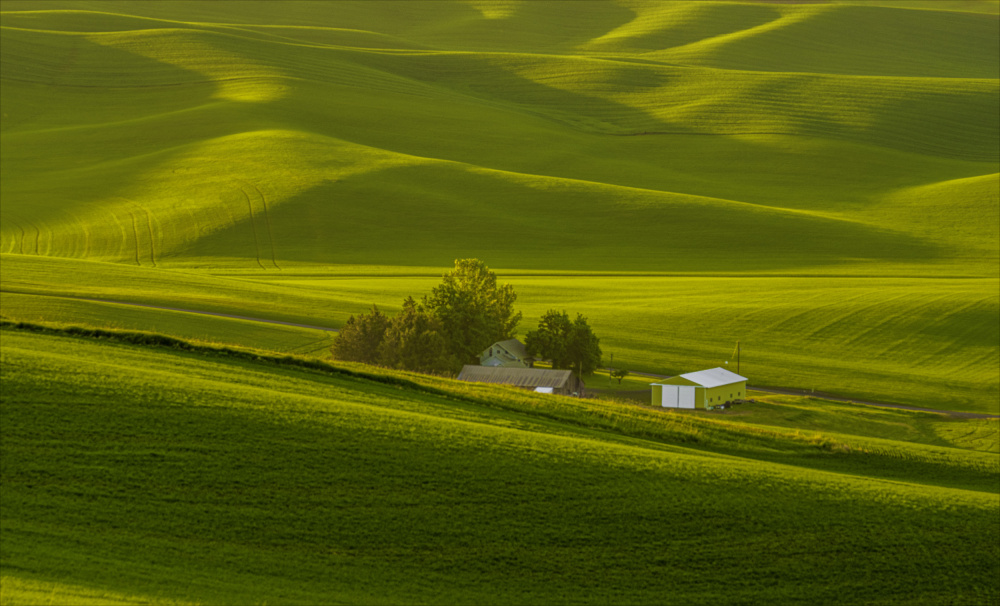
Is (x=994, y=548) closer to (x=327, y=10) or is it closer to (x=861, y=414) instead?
(x=861, y=414)

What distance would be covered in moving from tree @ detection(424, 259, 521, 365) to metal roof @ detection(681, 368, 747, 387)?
327 inches

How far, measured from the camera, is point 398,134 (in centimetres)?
9794

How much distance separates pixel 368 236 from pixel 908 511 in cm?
5778

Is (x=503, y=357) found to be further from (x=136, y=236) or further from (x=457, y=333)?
(x=136, y=236)

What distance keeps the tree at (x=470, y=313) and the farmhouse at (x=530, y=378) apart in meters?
1.00

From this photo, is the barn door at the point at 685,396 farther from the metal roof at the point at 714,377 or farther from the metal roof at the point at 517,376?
the metal roof at the point at 517,376

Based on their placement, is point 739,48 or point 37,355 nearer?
point 37,355

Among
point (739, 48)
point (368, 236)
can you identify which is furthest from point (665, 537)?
point (739, 48)

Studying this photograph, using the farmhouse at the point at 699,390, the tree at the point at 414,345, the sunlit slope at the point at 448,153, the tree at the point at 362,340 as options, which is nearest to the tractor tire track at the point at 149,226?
the sunlit slope at the point at 448,153

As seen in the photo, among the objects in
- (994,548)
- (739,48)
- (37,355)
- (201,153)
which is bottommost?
(994,548)

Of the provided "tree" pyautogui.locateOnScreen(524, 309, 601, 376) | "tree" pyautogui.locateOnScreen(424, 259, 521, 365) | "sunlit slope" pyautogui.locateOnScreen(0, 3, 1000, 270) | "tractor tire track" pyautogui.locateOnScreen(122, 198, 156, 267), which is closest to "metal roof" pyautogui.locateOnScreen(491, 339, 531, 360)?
"tree" pyautogui.locateOnScreen(524, 309, 601, 376)

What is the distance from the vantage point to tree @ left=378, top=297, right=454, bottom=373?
36.7 meters

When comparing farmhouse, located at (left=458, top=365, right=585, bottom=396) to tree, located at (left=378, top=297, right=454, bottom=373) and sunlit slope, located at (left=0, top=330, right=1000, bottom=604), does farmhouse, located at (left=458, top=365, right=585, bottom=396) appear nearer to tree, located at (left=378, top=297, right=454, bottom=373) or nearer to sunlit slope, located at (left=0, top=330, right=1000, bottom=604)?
tree, located at (left=378, top=297, right=454, bottom=373)

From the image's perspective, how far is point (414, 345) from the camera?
37344mm
